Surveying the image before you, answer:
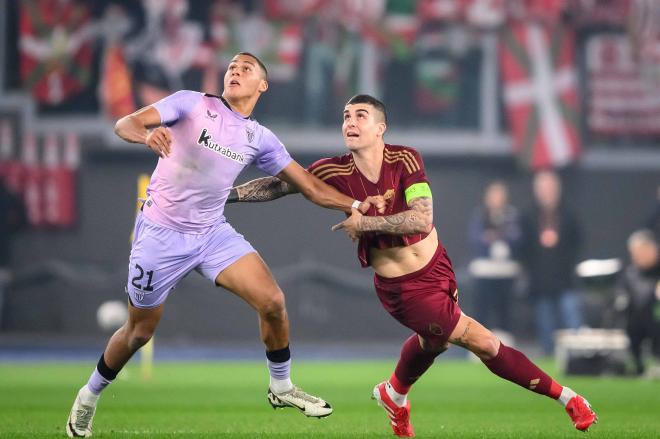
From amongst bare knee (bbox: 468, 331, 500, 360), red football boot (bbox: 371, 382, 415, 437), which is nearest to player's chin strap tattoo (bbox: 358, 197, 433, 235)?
bare knee (bbox: 468, 331, 500, 360)

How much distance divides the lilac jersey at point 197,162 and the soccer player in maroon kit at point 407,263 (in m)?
0.67

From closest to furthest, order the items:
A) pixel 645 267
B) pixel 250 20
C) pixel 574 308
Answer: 1. pixel 645 267
2. pixel 574 308
3. pixel 250 20

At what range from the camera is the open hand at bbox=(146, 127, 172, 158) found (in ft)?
25.9

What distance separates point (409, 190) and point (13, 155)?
15.6 m

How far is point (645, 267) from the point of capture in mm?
16219

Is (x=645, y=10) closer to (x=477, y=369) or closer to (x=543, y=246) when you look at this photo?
(x=543, y=246)

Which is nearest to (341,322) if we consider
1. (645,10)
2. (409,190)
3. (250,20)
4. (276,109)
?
(276,109)

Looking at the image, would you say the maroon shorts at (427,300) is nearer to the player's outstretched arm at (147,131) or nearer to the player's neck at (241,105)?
the player's neck at (241,105)

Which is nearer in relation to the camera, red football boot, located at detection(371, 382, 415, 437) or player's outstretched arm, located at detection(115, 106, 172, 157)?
player's outstretched arm, located at detection(115, 106, 172, 157)

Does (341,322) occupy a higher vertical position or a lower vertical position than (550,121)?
lower

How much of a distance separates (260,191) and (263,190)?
2 cm

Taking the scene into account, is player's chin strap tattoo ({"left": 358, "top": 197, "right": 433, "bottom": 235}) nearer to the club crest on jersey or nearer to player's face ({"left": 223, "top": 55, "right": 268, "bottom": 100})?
the club crest on jersey

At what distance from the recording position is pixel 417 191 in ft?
28.1

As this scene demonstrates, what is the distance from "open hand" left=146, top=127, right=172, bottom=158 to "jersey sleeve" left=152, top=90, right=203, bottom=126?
20.8 inches
